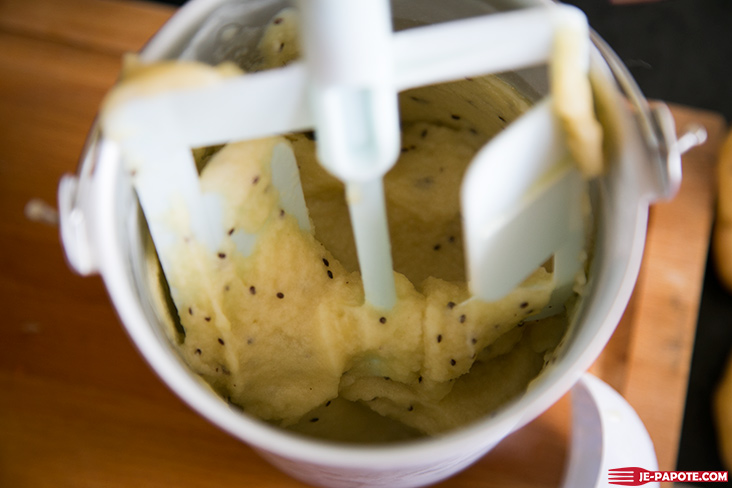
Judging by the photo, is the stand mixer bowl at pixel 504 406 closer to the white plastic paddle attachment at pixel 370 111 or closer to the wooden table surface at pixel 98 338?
the white plastic paddle attachment at pixel 370 111

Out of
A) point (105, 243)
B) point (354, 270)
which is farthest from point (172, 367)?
point (354, 270)

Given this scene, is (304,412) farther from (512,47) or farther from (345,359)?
(512,47)

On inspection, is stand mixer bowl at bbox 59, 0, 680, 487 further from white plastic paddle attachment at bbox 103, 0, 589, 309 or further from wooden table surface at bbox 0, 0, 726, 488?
wooden table surface at bbox 0, 0, 726, 488

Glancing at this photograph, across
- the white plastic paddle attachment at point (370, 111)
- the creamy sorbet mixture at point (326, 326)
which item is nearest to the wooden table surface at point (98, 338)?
the creamy sorbet mixture at point (326, 326)

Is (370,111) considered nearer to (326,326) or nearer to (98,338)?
(326,326)

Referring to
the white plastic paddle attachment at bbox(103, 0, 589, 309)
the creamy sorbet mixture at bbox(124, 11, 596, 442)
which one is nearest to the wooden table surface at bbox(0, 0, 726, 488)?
the creamy sorbet mixture at bbox(124, 11, 596, 442)

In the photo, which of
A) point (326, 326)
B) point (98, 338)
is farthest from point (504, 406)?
point (98, 338)
